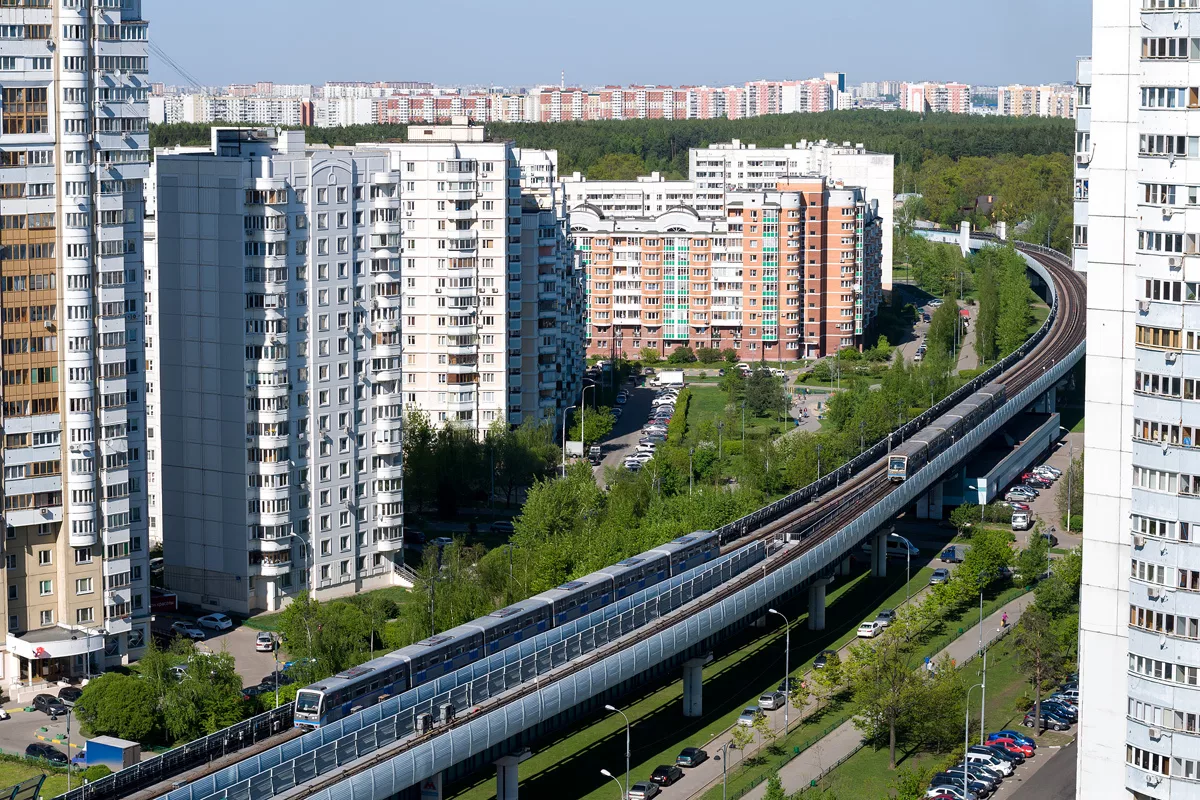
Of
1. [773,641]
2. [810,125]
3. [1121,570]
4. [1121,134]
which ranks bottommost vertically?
[773,641]

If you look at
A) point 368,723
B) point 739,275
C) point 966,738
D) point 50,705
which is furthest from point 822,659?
point 739,275

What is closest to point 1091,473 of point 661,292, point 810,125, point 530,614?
point 530,614

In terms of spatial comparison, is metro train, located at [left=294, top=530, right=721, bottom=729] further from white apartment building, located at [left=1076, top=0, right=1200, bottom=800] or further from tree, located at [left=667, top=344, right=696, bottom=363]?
tree, located at [left=667, top=344, right=696, bottom=363]

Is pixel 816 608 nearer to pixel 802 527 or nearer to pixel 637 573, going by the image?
pixel 802 527

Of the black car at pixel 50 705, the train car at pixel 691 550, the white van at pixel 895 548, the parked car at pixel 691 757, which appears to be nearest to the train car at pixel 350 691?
the parked car at pixel 691 757

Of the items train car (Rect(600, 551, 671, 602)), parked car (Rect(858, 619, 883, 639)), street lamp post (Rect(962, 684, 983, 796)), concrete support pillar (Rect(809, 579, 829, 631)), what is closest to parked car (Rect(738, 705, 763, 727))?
train car (Rect(600, 551, 671, 602))

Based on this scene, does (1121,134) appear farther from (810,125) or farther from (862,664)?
(810,125)

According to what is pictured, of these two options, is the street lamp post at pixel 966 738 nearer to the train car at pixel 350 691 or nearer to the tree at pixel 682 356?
the train car at pixel 350 691
